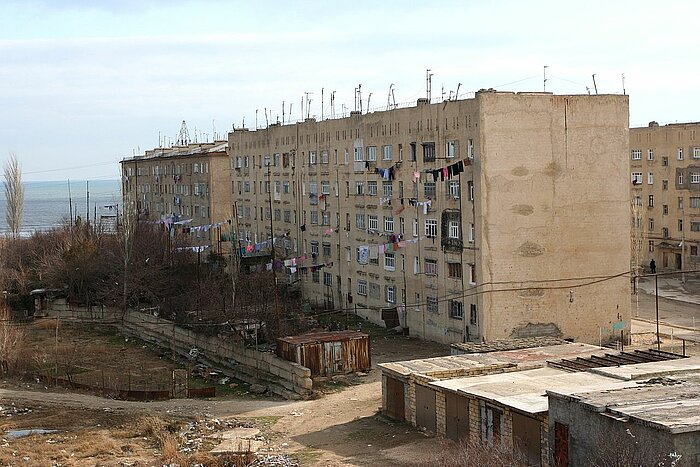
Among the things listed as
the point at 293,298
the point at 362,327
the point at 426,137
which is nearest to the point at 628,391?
the point at 426,137

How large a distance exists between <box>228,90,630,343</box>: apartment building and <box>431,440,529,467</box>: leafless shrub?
53.8 ft

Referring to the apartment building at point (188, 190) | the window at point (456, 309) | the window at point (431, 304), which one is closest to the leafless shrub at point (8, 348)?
the window at point (431, 304)

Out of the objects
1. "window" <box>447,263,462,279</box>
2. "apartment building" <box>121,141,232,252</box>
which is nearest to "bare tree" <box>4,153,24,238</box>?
"apartment building" <box>121,141,232,252</box>

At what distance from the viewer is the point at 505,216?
39.6 metres

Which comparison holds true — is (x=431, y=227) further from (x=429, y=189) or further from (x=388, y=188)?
(x=388, y=188)

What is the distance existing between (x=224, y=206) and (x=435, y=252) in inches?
1247

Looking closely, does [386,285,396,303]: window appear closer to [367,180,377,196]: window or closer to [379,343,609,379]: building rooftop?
[367,180,377,196]: window

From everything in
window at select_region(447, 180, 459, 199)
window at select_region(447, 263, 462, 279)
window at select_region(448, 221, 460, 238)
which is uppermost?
window at select_region(447, 180, 459, 199)

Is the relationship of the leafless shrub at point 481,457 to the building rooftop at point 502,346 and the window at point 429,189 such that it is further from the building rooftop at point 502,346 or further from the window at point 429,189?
the window at point 429,189

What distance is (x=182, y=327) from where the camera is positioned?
44.8 meters

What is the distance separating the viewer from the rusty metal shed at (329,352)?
3550 cm

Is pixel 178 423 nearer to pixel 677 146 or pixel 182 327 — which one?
pixel 182 327

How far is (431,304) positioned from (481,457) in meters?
22.6

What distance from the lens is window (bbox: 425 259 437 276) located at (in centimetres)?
4319
